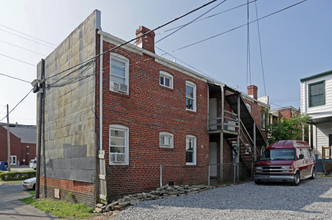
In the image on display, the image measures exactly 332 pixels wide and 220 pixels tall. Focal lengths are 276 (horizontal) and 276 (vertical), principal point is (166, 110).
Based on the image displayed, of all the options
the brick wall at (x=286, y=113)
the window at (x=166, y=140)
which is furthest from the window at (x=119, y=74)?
the brick wall at (x=286, y=113)

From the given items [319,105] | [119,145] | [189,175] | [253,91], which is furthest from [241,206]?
[253,91]

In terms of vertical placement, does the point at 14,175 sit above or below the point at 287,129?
below

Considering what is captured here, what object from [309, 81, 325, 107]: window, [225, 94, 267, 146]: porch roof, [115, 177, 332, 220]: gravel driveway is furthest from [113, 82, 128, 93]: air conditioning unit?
[309, 81, 325, 107]: window

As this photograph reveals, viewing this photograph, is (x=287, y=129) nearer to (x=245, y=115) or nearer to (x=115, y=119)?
(x=245, y=115)

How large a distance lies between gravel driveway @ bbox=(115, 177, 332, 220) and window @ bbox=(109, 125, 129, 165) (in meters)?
2.18

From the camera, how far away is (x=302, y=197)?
34.8 feet

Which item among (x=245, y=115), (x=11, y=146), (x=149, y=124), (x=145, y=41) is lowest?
A: (x=11, y=146)

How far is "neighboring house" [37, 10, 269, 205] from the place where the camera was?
36.0ft

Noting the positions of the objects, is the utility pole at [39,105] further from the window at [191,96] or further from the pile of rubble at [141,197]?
the window at [191,96]

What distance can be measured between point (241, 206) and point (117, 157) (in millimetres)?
5124

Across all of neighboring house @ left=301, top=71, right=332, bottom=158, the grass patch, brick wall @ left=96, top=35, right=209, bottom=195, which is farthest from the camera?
neighboring house @ left=301, top=71, right=332, bottom=158

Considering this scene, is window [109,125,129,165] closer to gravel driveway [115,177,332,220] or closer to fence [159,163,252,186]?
gravel driveway [115,177,332,220]

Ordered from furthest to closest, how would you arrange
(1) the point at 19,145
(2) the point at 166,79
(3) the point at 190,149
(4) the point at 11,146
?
(1) the point at 19,145 → (4) the point at 11,146 → (3) the point at 190,149 → (2) the point at 166,79

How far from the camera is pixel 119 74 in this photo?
12055 millimetres
